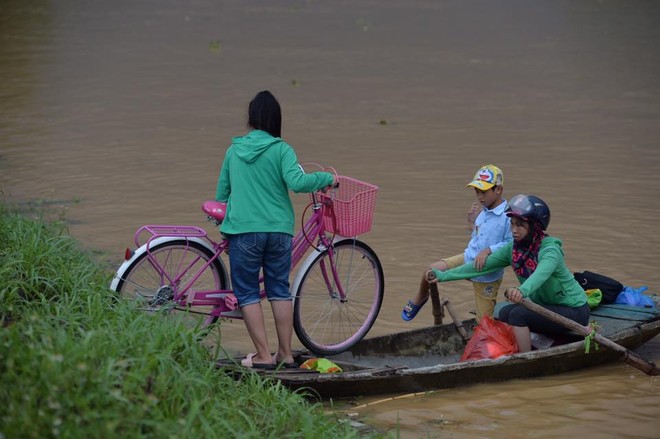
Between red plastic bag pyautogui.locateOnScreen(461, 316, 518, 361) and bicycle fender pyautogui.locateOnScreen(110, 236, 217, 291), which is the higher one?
bicycle fender pyautogui.locateOnScreen(110, 236, 217, 291)

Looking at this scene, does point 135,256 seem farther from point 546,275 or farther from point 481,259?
point 546,275

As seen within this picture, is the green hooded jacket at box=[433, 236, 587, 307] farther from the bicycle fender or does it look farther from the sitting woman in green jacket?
the bicycle fender

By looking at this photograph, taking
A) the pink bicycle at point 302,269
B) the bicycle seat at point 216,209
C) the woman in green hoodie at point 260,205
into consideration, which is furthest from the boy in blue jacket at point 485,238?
the bicycle seat at point 216,209

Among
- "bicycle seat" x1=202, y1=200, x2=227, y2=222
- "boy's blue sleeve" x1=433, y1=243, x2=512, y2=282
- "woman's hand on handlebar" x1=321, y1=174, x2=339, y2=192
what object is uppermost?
"woman's hand on handlebar" x1=321, y1=174, x2=339, y2=192

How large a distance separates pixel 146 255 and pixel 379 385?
1.59m

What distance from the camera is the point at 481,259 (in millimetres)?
6594

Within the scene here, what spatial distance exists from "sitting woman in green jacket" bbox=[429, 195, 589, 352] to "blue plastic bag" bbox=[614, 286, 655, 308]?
68 centimetres

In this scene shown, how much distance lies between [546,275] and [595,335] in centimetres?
48

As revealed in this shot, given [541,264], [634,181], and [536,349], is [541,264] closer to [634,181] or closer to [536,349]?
[536,349]

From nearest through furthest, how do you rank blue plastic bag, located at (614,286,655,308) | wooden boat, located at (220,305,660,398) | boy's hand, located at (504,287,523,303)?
wooden boat, located at (220,305,660,398) → boy's hand, located at (504,287,523,303) → blue plastic bag, located at (614,286,655,308)

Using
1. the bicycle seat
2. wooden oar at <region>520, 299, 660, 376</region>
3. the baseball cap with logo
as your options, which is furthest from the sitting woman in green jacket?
the bicycle seat

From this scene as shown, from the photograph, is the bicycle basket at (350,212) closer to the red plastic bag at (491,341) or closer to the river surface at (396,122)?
the red plastic bag at (491,341)

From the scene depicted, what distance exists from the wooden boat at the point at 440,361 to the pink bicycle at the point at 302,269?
0.25m

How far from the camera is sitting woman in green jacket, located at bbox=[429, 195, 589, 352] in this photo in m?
6.24
